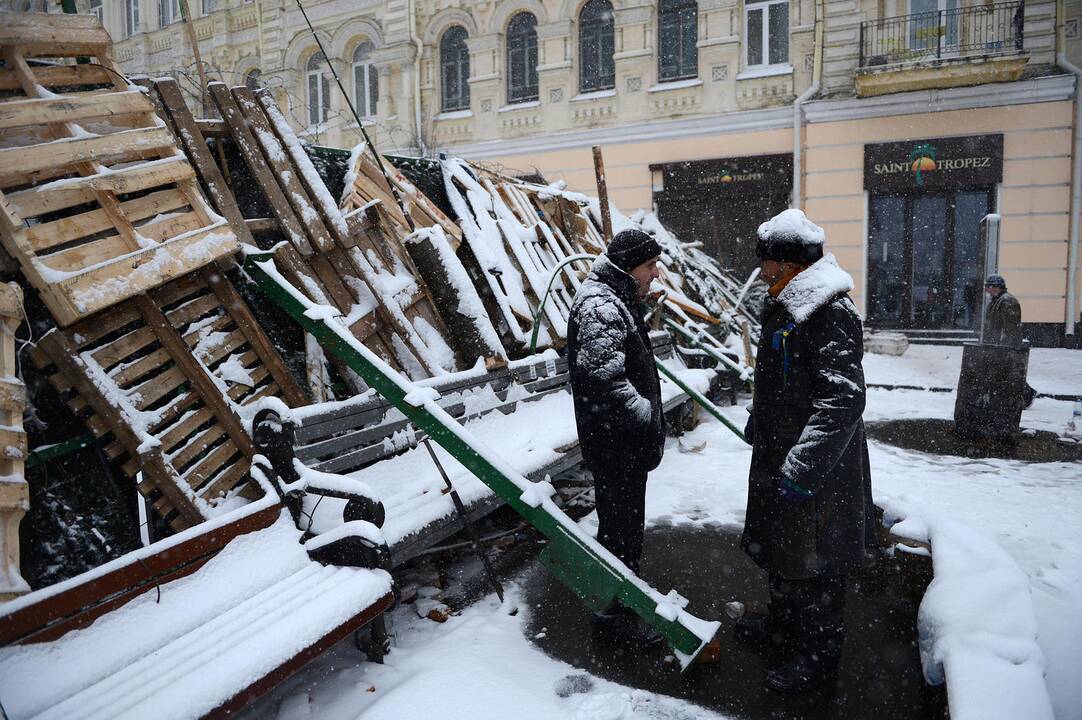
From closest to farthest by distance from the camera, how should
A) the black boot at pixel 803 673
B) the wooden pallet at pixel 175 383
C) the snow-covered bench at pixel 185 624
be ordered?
the snow-covered bench at pixel 185 624 → the black boot at pixel 803 673 → the wooden pallet at pixel 175 383

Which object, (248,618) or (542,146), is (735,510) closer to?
(248,618)

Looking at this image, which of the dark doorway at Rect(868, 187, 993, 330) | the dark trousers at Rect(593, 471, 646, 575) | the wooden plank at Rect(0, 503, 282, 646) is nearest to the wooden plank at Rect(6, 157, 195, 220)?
the wooden plank at Rect(0, 503, 282, 646)

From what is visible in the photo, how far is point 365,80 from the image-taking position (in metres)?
17.1

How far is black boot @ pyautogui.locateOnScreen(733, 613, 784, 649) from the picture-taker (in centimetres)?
290

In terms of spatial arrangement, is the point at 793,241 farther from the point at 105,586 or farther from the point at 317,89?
the point at 317,89

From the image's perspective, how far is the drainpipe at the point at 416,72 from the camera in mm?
15906

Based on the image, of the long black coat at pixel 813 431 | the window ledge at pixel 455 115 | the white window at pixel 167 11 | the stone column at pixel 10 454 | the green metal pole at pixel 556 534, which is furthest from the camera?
the white window at pixel 167 11

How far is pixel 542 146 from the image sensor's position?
15312 mm

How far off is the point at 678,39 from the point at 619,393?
44.6 ft

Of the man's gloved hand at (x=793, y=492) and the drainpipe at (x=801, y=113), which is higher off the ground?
the drainpipe at (x=801, y=113)

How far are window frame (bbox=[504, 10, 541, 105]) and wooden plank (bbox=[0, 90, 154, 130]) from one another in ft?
42.9

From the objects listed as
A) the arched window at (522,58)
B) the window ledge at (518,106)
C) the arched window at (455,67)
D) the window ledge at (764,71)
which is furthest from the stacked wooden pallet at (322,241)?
the arched window at (455,67)

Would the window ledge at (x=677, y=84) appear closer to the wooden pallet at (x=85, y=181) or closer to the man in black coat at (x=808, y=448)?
the man in black coat at (x=808, y=448)

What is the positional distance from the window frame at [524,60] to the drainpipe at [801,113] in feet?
19.4
